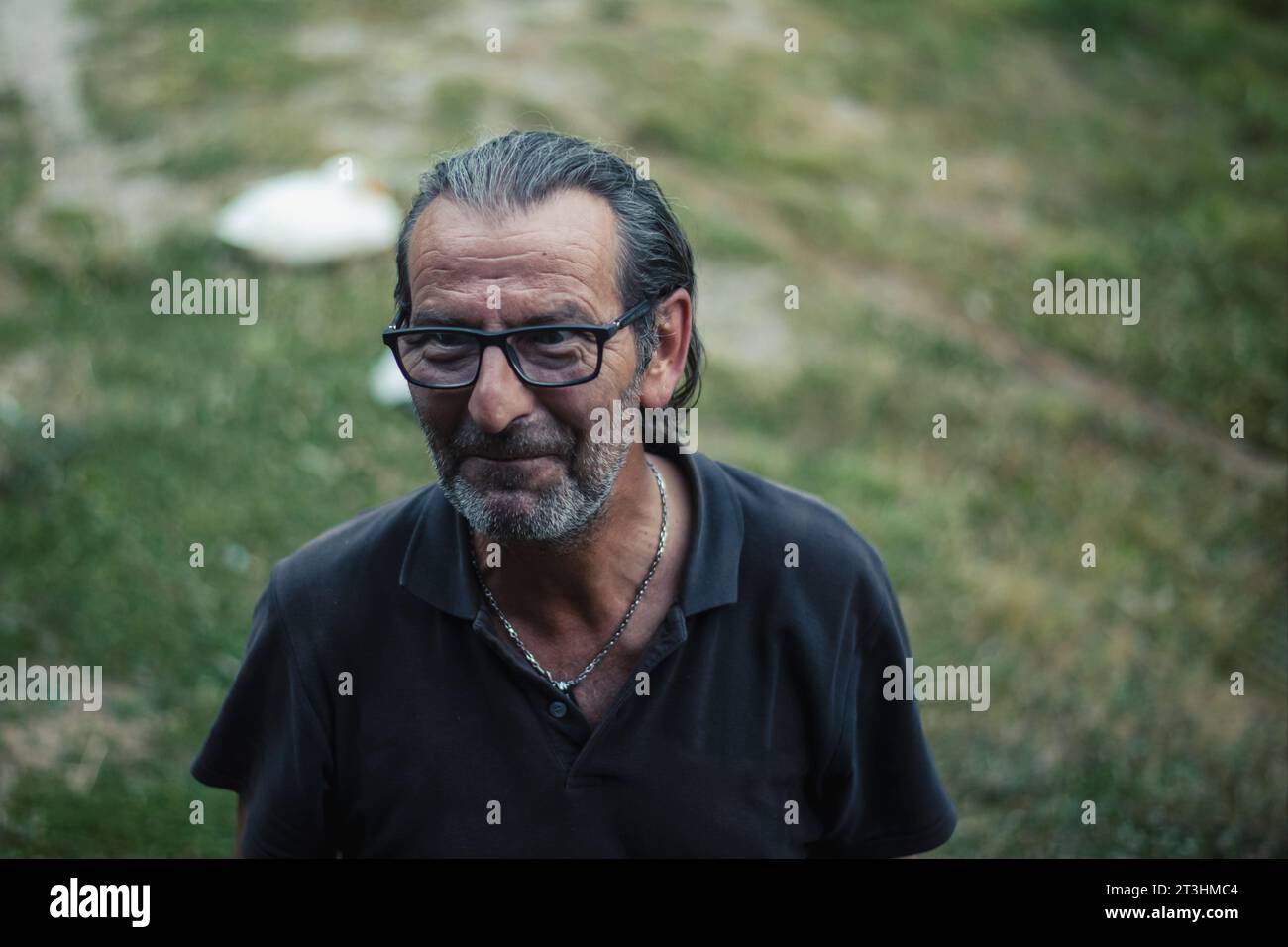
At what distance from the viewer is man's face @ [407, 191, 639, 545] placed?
82.7 inches

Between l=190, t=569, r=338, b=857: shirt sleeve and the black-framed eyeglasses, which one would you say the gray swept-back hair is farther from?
l=190, t=569, r=338, b=857: shirt sleeve

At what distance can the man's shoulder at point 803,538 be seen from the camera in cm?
237

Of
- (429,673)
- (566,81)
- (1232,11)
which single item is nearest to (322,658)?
(429,673)

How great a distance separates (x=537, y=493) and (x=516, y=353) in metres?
0.25

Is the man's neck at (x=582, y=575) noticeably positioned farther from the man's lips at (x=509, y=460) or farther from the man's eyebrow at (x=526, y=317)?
the man's eyebrow at (x=526, y=317)

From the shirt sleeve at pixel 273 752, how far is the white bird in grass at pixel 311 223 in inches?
171

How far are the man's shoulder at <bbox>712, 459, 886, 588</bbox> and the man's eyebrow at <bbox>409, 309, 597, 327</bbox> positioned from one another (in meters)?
0.55

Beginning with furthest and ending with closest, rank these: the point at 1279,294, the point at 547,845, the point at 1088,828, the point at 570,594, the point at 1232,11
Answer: the point at 1232,11 < the point at 1279,294 < the point at 1088,828 < the point at 570,594 < the point at 547,845

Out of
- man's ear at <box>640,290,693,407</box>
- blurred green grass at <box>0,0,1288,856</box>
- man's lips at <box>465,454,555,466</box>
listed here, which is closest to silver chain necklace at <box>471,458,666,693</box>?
man's ear at <box>640,290,693,407</box>

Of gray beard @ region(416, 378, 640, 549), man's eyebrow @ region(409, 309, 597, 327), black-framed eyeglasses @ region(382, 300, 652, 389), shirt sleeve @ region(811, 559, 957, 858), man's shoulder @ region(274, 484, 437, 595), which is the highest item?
man's eyebrow @ region(409, 309, 597, 327)

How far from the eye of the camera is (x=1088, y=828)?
3936mm

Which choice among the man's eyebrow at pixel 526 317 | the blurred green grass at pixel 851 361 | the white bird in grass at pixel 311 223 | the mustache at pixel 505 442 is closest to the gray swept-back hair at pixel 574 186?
the man's eyebrow at pixel 526 317

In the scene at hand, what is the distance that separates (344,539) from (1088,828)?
8.85ft

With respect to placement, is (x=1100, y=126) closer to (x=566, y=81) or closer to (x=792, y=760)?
(x=566, y=81)
